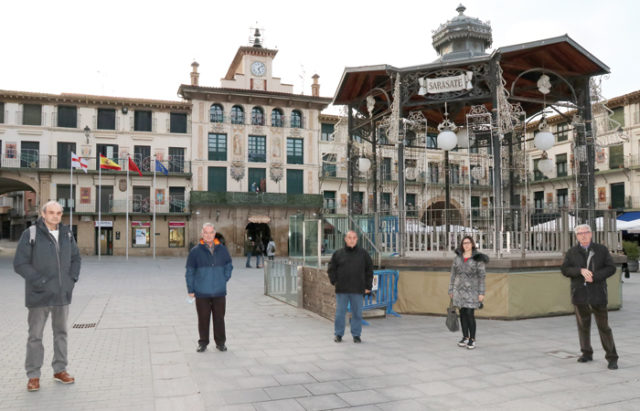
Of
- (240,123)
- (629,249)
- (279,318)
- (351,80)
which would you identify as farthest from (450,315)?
(240,123)

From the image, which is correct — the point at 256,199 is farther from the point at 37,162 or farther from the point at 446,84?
the point at 446,84

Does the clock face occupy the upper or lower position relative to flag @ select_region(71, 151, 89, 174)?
upper

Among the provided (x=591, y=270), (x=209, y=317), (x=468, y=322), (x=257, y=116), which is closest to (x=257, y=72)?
(x=257, y=116)

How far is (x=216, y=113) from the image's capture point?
3891 cm

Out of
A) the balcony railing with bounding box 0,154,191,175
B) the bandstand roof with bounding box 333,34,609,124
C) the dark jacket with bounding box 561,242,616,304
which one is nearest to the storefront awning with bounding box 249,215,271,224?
the balcony railing with bounding box 0,154,191,175

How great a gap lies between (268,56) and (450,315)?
3580cm

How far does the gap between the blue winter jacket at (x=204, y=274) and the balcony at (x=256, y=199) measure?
31.2 meters

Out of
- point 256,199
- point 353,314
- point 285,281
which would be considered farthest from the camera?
point 256,199

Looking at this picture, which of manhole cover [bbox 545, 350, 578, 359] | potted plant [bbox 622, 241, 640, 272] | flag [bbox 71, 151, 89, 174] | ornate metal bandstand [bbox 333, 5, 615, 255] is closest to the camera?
manhole cover [bbox 545, 350, 578, 359]

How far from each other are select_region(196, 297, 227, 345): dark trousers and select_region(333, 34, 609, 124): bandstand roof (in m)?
6.25

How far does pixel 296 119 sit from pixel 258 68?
16.0ft

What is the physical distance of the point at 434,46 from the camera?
12711 millimetres

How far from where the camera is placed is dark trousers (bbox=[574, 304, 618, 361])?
19.9 ft

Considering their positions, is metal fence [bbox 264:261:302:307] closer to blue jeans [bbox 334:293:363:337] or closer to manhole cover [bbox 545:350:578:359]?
blue jeans [bbox 334:293:363:337]
